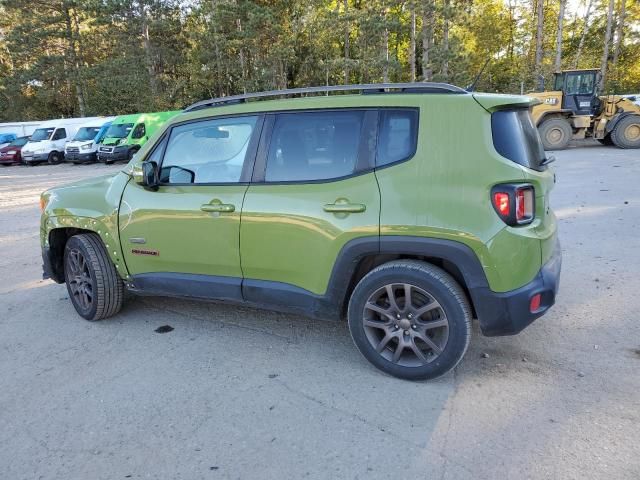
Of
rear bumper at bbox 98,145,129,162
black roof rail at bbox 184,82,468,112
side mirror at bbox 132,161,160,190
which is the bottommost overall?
rear bumper at bbox 98,145,129,162

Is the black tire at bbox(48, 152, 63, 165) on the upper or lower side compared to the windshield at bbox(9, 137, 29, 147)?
lower

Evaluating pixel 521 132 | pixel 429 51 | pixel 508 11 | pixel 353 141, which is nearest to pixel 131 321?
pixel 353 141

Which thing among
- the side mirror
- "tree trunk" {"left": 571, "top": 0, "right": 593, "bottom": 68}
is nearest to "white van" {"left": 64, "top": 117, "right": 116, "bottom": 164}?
the side mirror

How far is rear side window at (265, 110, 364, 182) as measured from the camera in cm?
303

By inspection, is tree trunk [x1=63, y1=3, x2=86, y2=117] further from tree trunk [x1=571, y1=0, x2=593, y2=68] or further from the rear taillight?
the rear taillight

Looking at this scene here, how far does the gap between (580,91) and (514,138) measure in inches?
615

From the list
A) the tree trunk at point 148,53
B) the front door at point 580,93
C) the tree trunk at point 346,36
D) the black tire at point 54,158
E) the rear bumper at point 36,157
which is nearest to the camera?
the front door at point 580,93


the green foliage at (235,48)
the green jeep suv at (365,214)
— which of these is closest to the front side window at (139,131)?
the green foliage at (235,48)

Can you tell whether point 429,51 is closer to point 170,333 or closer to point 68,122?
point 68,122

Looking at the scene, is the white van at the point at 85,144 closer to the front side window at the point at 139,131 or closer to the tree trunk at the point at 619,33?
the front side window at the point at 139,131

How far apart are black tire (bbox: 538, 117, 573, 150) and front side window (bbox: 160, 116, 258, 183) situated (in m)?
14.8

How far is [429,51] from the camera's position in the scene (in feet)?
82.7

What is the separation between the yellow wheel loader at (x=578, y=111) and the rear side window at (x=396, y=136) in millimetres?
14438

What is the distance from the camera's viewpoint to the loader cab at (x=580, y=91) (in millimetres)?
15656
